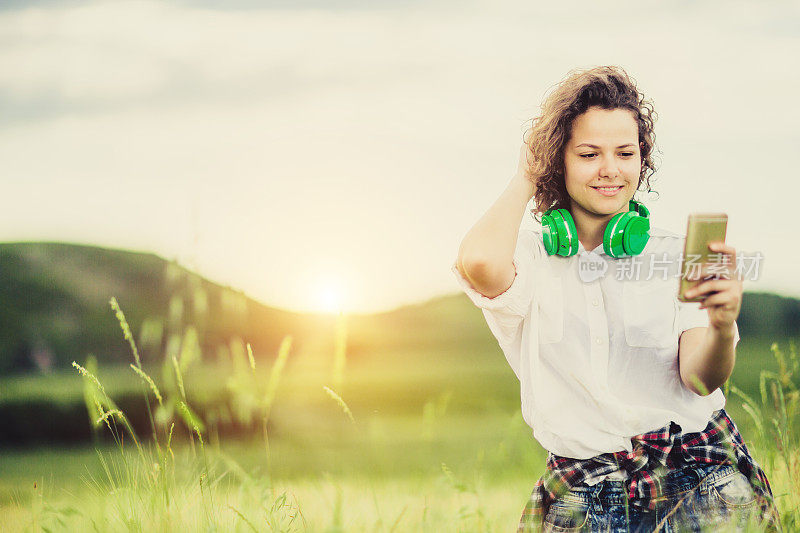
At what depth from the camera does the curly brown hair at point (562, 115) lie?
2801mm

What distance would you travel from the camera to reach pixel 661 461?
2.47 meters

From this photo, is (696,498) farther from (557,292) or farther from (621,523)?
(557,292)

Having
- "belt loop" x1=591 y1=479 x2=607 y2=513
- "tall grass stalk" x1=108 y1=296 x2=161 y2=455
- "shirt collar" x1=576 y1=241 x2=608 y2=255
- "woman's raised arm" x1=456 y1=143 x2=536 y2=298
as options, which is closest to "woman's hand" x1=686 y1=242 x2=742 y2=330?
"shirt collar" x1=576 y1=241 x2=608 y2=255

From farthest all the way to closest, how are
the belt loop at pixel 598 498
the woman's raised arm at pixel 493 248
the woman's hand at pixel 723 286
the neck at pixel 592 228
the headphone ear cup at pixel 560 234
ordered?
the neck at pixel 592 228 < the headphone ear cup at pixel 560 234 < the belt loop at pixel 598 498 < the woman's raised arm at pixel 493 248 < the woman's hand at pixel 723 286

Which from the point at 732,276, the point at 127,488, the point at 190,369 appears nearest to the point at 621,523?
the point at 732,276

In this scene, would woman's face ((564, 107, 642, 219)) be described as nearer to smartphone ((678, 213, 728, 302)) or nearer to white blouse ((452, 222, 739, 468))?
white blouse ((452, 222, 739, 468))

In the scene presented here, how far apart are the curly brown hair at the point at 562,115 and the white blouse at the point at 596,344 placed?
0.31 metres

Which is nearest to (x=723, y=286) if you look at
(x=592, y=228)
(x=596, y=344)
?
(x=596, y=344)

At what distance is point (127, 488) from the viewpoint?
299 cm

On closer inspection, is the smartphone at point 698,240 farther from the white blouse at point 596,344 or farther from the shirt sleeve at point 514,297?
the shirt sleeve at point 514,297

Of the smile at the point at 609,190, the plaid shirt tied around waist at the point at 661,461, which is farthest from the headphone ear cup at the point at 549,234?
the plaid shirt tied around waist at the point at 661,461

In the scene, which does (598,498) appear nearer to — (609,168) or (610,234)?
(610,234)

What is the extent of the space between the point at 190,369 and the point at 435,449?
1.17 m

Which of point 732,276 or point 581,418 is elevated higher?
point 732,276
